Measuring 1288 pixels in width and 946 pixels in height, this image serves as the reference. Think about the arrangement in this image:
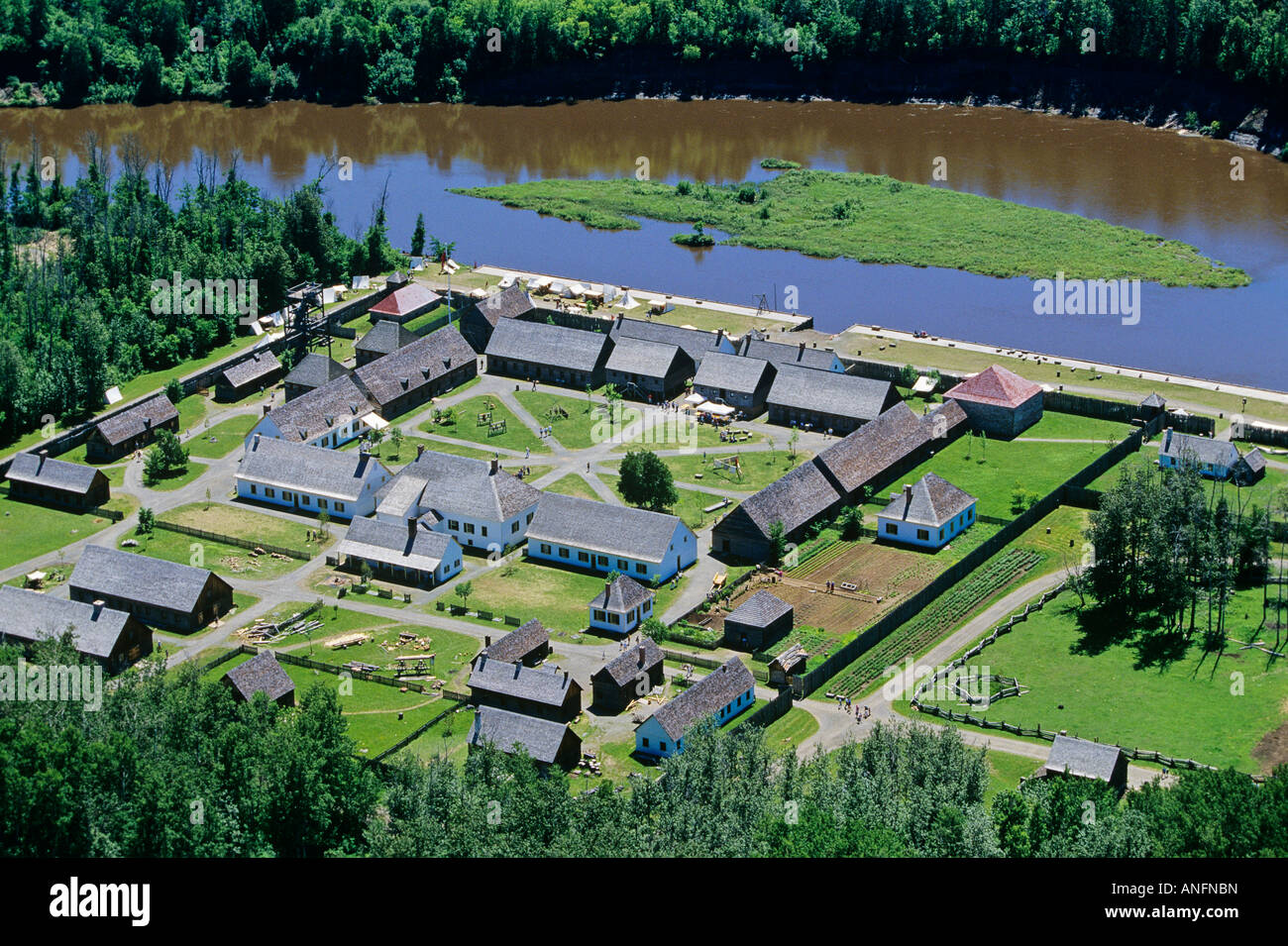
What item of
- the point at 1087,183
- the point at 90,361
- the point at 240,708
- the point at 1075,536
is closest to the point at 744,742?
the point at 240,708

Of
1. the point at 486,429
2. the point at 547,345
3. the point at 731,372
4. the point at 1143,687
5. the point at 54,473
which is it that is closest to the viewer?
the point at 1143,687

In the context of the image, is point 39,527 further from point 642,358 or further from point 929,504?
point 929,504

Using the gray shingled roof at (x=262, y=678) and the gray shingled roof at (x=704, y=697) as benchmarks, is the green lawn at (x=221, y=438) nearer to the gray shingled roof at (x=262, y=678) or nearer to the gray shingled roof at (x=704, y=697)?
the gray shingled roof at (x=262, y=678)

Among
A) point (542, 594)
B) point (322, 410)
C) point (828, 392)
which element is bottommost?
point (542, 594)

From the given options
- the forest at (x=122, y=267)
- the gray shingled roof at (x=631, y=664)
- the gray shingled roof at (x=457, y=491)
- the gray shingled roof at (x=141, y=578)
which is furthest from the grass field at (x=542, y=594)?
the forest at (x=122, y=267)

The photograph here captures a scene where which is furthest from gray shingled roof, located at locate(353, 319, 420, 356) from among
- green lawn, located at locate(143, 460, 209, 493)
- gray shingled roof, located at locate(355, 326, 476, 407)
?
green lawn, located at locate(143, 460, 209, 493)

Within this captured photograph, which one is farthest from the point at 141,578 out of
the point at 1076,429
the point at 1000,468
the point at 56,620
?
the point at 1076,429
